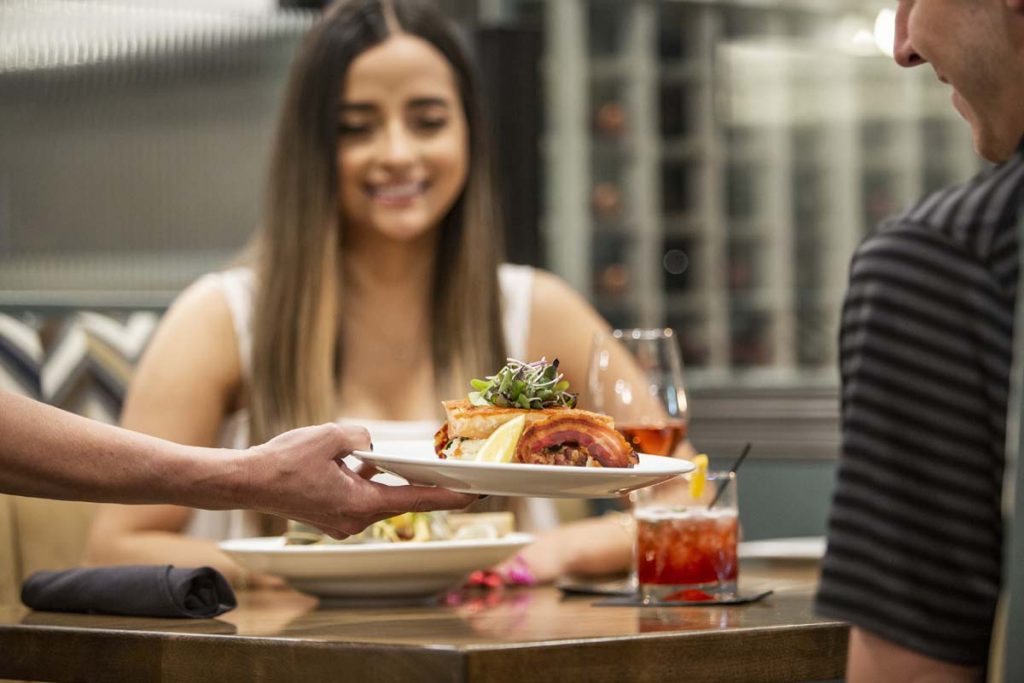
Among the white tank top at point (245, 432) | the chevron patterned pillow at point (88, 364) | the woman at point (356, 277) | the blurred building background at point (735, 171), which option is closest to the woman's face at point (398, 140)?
the woman at point (356, 277)

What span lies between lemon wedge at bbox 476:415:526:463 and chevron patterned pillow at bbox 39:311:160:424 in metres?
1.30

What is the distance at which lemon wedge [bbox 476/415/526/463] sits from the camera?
1.22 m

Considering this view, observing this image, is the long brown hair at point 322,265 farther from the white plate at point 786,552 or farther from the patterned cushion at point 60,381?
the white plate at point 786,552

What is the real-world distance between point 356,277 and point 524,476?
133 cm

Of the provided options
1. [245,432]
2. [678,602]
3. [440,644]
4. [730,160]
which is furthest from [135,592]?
[730,160]

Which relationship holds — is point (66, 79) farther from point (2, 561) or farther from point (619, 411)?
point (619, 411)

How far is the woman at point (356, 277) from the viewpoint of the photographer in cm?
223

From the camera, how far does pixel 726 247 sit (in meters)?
5.62

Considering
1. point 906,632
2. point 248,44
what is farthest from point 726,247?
point 906,632

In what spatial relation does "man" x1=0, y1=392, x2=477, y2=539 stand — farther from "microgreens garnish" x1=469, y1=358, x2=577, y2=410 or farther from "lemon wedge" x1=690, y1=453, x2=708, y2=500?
"lemon wedge" x1=690, y1=453, x2=708, y2=500

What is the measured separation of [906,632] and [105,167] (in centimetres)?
211

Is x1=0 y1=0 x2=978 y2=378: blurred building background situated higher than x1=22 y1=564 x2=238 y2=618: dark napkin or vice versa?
x1=0 y1=0 x2=978 y2=378: blurred building background

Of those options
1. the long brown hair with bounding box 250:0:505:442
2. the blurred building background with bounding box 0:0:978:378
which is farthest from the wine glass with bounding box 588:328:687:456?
the blurred building background with bounding box 0:0:978:378

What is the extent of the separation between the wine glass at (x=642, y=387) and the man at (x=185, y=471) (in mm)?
394
